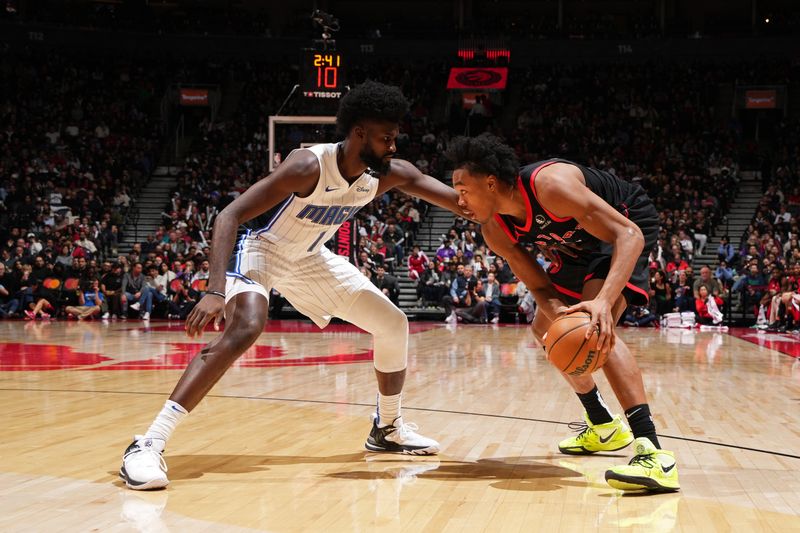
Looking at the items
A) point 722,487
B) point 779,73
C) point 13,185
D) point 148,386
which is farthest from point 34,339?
point 779,73

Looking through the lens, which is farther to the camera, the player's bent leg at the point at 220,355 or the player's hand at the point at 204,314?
the player's bent leg at the point at 220,355

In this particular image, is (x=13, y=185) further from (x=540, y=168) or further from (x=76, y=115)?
(x=540, y=168)

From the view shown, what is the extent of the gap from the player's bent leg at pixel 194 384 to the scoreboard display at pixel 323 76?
10.6 metres

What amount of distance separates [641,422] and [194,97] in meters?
25.1

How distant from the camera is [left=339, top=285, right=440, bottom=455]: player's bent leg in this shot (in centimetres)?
439

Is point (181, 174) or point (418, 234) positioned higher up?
point (181, 174)

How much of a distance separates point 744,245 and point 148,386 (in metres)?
14.6

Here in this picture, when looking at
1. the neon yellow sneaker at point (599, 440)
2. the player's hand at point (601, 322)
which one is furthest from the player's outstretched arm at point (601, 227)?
the neon yellow sneaker at point (599, 440)

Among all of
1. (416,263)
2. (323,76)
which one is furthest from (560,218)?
(416,263)

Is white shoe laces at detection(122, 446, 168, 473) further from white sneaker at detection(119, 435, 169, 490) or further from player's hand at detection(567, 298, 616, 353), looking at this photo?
player's hand at detection(567, 298, 616, 353)

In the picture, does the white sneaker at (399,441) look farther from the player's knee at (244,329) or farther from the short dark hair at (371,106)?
the short dark hair at (371,106)

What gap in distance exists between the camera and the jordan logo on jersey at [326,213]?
4.16 meters

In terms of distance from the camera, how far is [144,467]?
348 cm

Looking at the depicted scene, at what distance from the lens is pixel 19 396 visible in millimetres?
6098
